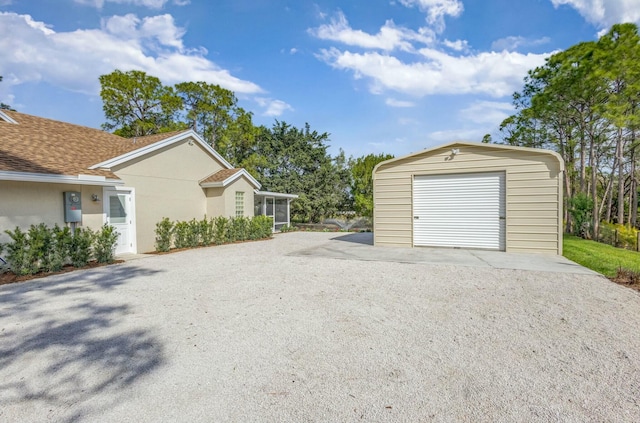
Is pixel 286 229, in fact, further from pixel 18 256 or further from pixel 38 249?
pixel 18 256

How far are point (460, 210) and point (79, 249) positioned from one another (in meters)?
10.3

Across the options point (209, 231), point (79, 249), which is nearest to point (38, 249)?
point (79, 249)

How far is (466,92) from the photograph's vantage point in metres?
16.0

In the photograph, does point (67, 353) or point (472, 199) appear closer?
point (67, 353)

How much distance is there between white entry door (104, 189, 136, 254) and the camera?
9336 mm

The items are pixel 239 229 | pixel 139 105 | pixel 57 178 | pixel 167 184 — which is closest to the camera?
pixel 57 178

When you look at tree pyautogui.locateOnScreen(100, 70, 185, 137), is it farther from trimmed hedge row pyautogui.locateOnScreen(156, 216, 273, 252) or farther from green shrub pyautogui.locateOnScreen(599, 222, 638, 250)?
green shrub pyautogui.locateOnScreen(599, 222, 638, 250)

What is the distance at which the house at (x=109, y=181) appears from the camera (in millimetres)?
7406

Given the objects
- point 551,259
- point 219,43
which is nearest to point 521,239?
point 551,259

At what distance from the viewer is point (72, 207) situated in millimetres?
8102

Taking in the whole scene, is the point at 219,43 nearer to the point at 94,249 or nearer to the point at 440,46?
the point at 440,46

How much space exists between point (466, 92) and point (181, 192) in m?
14.7

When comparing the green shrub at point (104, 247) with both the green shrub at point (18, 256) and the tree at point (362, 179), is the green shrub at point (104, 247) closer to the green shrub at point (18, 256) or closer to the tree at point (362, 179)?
the green shrub at point (18, 256)

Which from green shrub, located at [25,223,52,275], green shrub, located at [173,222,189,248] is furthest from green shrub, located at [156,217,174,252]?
green shrub, located at [25,223,52,275]
